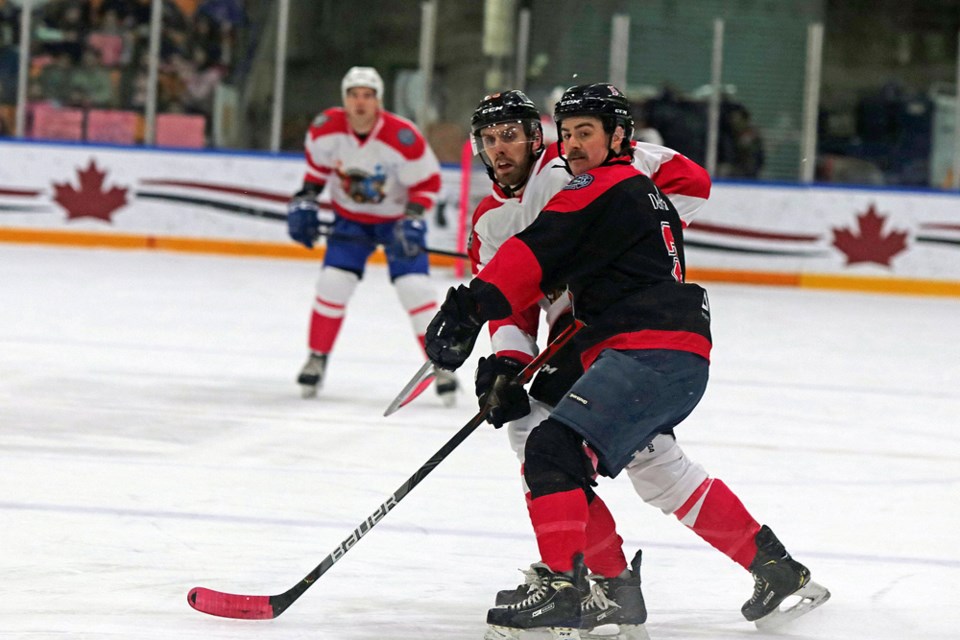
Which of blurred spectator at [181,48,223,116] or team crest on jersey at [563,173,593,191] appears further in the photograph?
blurred spectator at [181,48,223,116]

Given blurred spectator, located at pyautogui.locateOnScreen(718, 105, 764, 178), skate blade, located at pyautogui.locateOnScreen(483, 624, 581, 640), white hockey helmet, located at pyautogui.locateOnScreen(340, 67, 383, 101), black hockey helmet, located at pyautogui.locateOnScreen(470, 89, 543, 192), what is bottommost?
skate blade, located at pyautogui.locateOnScreen(483, 624, 581, 640)

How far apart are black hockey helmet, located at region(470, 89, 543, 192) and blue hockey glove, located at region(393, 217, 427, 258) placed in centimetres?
245

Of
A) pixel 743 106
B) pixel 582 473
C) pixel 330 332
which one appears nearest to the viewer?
pixel 582 473

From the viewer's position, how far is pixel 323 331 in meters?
5.16

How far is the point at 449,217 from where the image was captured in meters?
9.70

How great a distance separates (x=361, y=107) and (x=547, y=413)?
9.18 ft

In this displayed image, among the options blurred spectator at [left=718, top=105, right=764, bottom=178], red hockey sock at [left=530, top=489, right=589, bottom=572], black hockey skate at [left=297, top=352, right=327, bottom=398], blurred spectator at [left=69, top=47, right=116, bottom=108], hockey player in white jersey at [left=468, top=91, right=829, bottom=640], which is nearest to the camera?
red hockey sock at [left=530, top=489, right=589, bottom=572]

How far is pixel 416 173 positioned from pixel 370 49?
18.0 feet

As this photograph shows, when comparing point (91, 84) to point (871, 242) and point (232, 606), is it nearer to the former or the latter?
point (871, 242)

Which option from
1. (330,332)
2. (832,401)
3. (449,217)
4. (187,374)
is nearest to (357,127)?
(330,332)

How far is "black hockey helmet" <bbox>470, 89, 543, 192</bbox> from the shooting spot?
101 inches

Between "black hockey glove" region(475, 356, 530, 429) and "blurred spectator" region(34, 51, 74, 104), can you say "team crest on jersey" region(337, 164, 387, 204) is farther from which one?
"blurred spectator" region(34, 51, 74, 104)

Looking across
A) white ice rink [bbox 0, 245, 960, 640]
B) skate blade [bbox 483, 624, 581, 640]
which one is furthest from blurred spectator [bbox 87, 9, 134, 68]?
skate blade [bbox 483, 624, 581, 640]

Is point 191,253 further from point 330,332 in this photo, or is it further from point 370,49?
point 330,332
